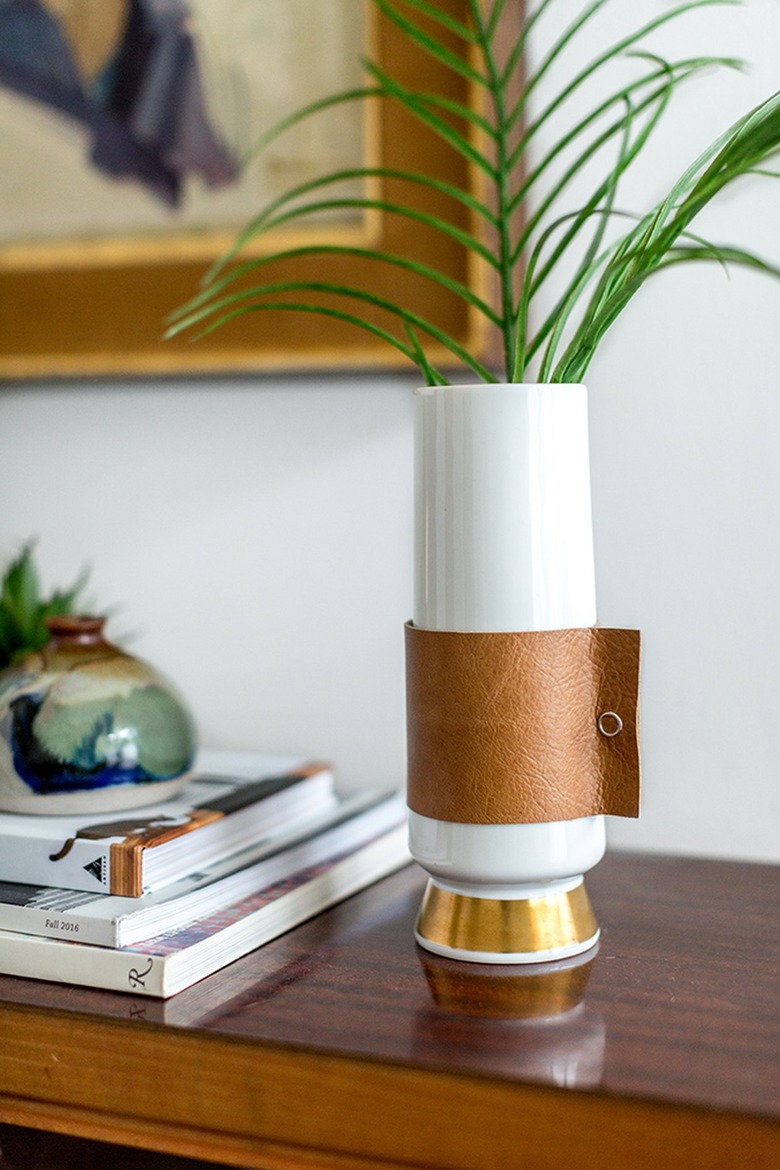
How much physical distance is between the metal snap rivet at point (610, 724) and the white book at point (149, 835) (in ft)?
0.69

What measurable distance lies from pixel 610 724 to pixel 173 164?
1.79 ft

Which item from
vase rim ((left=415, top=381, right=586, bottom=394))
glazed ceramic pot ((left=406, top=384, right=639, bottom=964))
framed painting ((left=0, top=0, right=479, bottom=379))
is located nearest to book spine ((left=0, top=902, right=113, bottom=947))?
glazed ceramic pot ((left=406, top=384, right=639, bottom=964))

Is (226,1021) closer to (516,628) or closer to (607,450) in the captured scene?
(516,628)

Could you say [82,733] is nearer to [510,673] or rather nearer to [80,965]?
[80,965]

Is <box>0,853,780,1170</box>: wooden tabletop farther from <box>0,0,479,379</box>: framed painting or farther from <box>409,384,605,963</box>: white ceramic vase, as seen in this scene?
<box>0,0,479,379</box>: framed painting

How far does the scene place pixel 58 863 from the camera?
1.83ft

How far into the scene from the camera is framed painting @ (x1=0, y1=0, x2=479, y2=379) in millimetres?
771

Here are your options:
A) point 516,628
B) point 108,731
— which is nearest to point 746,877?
point 516,628

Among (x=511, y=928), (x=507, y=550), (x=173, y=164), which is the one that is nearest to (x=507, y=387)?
(x=507, y=550)

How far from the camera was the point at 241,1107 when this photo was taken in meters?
0.45

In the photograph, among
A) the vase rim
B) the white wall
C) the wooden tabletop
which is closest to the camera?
the wooden tabletop

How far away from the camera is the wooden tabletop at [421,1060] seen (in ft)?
1.33

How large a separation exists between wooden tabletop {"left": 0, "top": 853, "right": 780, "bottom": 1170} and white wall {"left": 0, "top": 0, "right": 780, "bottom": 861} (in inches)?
8.3

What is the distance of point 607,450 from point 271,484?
25 centimetres
